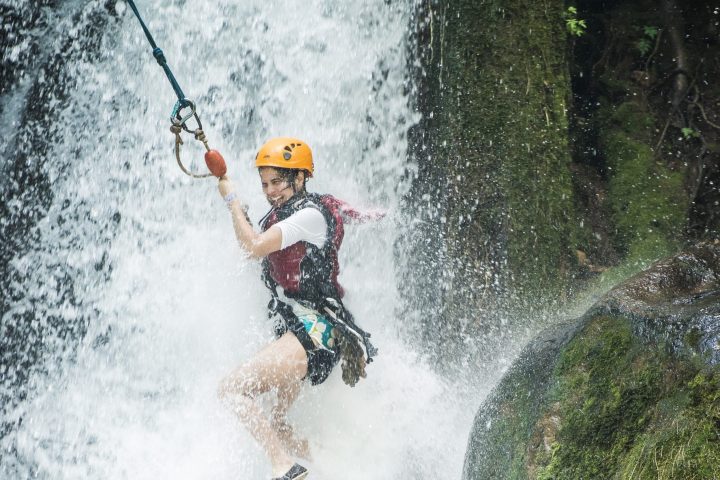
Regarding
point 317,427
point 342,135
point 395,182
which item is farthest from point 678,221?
point 317,427

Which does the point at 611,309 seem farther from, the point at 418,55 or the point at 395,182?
the point at 418,55

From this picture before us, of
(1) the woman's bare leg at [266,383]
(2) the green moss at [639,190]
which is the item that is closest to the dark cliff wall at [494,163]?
(2) the green moss at [639,190]

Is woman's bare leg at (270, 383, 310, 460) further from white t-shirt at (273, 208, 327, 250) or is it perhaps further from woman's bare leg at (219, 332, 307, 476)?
white t-shirt at (273, 208, 327, 250)

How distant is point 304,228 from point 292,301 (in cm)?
50

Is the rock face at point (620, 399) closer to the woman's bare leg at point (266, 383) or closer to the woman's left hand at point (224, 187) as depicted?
the woman's bare leg at point (266, 383)

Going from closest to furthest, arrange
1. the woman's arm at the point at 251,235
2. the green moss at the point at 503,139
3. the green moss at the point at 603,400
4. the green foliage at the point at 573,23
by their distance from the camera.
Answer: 1. the green moss at the point at 603,400
2. the woman's arm at the point at 251,235
3. the green moss at the point at 503,139
4. the green foliage at the point at 573,23

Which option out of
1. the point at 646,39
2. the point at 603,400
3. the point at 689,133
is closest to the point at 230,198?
the point at 603,400

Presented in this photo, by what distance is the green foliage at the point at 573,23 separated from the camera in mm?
5471

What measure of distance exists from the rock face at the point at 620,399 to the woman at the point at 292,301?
101 cm

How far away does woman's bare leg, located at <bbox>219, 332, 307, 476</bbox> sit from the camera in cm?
328

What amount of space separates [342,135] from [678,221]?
3269mm

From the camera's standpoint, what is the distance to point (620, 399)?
2.40 meters

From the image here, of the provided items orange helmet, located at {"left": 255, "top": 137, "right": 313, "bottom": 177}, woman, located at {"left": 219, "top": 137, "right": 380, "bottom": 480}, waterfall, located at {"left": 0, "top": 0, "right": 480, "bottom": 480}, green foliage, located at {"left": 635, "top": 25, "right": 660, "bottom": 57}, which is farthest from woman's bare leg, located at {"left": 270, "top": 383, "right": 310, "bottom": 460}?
green foliage, located at {"left": 635, "top": 25, "right": 660, "bottom": 57}

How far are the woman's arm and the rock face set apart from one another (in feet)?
4.84
